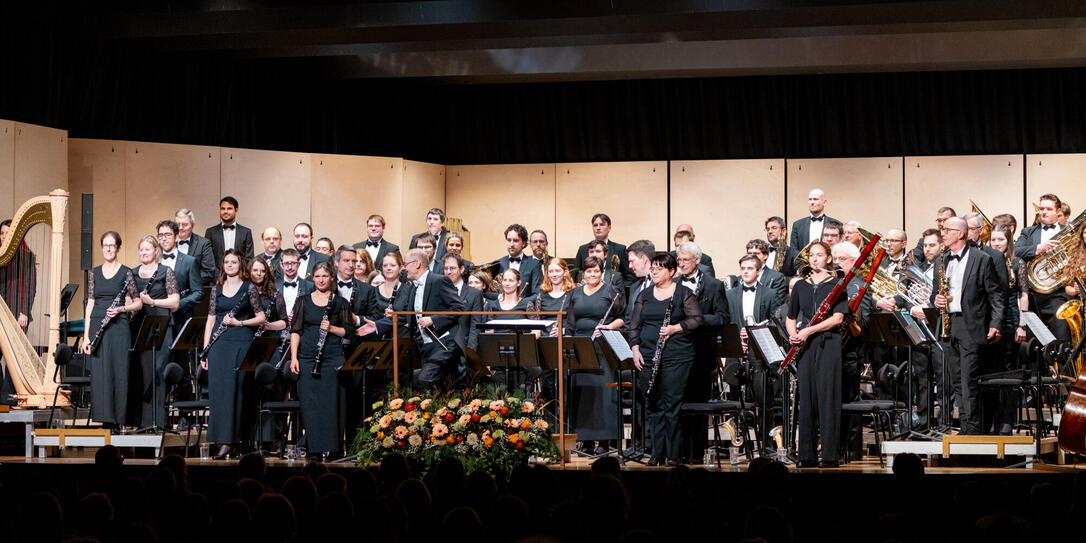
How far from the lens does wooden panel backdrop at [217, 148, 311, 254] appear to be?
10945mm

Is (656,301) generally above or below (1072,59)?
below

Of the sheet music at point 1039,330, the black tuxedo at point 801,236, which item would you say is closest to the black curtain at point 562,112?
the black tuxedo at point 801,236

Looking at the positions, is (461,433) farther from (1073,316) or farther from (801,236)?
(801,236)

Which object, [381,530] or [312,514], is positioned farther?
[312,514]

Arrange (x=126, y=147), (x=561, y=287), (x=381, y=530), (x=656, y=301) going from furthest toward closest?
(x=126, y=147) → (x=561, y=287) → (x=656, y=301) → (x=381, y=530)

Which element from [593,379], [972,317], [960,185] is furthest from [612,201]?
[972,317]

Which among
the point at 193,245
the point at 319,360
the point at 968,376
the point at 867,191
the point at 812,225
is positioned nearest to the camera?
the point at 968,376

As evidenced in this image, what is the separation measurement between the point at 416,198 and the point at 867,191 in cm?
437

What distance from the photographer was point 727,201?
11.5m

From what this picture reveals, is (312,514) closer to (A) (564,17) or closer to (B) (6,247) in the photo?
(B) (6,247)

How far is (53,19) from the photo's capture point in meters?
9.58

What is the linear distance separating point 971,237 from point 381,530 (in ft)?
16.5

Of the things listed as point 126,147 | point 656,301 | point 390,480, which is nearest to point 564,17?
point 656,301

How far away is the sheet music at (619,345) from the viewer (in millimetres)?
6750
